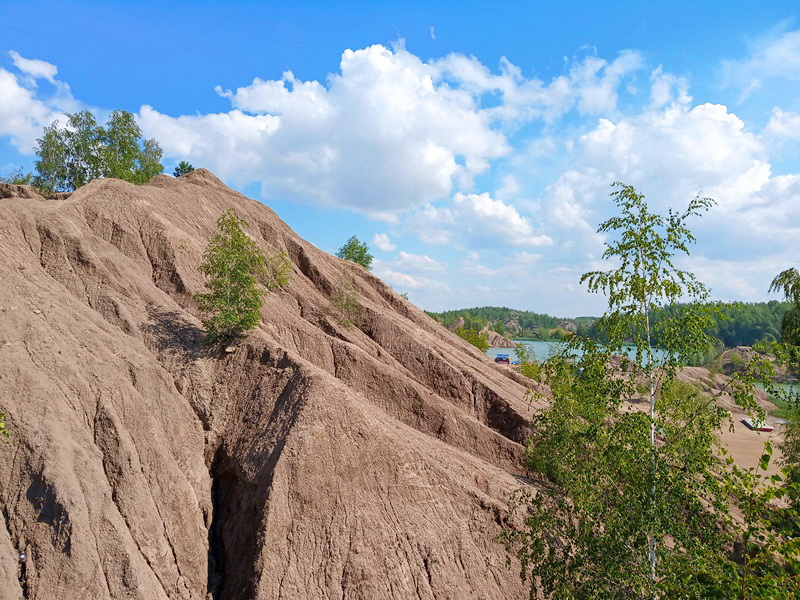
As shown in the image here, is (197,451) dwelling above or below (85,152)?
below

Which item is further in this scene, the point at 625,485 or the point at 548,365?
the point at 548,365

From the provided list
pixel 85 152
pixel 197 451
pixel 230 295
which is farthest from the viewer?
pixel 85 152

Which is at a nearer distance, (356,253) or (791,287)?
(791,287)

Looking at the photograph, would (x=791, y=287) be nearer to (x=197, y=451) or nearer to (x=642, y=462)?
(x=642, y=462)

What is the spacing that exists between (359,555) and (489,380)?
15007 mm

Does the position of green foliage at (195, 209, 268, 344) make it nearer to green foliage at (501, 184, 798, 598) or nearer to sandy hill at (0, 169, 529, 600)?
sandy hill at (0, 169, 529, 600)

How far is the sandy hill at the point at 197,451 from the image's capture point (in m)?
13.3

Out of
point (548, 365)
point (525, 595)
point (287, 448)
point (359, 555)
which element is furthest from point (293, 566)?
point (548, 365)

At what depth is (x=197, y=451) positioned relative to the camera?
57.5 ft

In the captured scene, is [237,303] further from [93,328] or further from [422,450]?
[422,450]

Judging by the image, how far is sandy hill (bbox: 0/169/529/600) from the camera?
13320 mm

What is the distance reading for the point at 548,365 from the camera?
34.1 feet

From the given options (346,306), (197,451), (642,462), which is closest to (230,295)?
(197,451)

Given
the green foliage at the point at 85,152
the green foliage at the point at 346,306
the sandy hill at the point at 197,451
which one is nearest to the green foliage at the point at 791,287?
the sandy hill at the point at 197,451
